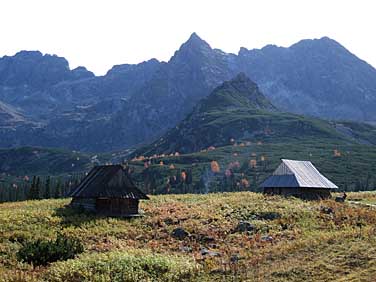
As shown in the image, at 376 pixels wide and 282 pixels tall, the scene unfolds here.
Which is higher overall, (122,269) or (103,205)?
(103,205)

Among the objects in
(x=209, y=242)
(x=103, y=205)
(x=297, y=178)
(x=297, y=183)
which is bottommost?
(x=209, y=242)

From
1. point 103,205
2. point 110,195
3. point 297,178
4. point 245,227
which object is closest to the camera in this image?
point 245,227

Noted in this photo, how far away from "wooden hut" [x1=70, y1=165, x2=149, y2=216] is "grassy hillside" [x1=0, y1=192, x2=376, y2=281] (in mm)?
2351

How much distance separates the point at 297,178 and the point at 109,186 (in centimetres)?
2800

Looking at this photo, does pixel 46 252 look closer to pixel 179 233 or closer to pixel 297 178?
pixel 179 233

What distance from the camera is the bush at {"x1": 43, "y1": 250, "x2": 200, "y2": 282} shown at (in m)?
26.6

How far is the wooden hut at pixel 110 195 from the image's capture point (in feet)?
175

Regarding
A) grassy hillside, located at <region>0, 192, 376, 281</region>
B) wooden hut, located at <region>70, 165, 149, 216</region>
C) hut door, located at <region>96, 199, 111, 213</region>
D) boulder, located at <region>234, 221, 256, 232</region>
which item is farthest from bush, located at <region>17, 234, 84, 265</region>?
hut door, located at <region>96, 199, 111, 213</region>

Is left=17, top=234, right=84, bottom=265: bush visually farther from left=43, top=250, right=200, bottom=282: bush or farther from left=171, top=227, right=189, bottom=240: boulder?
left=171, top=227, right=189, bottom=240: boulder

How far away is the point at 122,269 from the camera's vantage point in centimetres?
2788

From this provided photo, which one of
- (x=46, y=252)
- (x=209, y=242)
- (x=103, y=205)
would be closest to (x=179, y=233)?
(x=209, y=242)

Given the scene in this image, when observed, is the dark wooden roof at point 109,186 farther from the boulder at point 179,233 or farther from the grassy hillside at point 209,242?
the boulder at point 179,233

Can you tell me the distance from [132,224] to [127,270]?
20.0 meters

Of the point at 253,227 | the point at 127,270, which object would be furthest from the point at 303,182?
the point at 127,270
